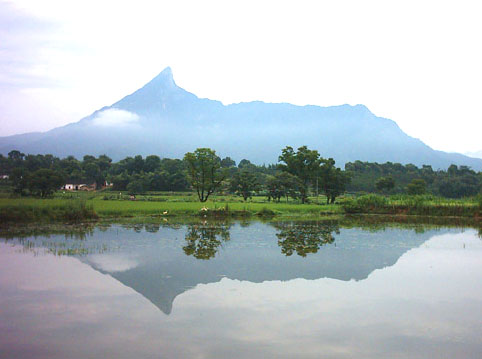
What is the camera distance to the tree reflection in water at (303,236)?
16172 millimetres

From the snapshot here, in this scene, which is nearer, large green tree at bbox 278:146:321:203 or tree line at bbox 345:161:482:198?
large green tree at bbox 278:146:321:203

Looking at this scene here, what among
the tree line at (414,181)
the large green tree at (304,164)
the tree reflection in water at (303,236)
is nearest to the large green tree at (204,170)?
the large green tree at (304,164)

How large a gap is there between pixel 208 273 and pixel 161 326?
4.16 metres

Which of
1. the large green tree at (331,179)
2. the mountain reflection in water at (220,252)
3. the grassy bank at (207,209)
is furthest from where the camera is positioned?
the large green tree at (331,179)

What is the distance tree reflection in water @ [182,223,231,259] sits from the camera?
49.7 feet

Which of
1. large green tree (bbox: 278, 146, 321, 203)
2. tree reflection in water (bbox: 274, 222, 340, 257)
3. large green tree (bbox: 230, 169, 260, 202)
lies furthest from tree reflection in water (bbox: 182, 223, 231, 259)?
large green tree (bbox: 278, 146, 321, 203)

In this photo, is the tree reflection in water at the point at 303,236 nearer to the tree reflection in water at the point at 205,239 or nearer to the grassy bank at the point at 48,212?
the tree reflection in water at the point at 205,239

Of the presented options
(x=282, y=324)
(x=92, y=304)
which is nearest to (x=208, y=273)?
(x=92, y=304)

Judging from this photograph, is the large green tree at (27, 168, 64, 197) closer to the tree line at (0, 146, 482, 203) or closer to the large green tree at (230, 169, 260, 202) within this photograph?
the tree line at (0, 146, 482, 203)

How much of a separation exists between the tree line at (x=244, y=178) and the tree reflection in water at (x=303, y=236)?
14.4 meters

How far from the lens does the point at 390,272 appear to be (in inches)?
497

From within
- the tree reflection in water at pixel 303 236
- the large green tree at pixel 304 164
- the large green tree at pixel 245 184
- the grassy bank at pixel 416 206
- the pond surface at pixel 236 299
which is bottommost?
the pond surface at pixel 236 299

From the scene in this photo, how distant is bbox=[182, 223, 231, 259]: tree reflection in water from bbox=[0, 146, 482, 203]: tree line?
560 inches

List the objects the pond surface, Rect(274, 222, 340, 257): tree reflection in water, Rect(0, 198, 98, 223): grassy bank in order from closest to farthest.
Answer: the pond surface < Rect(274, 222, 340, 257): tree reflection in water < Rect(0, 198, 98, 223): grassy bank
